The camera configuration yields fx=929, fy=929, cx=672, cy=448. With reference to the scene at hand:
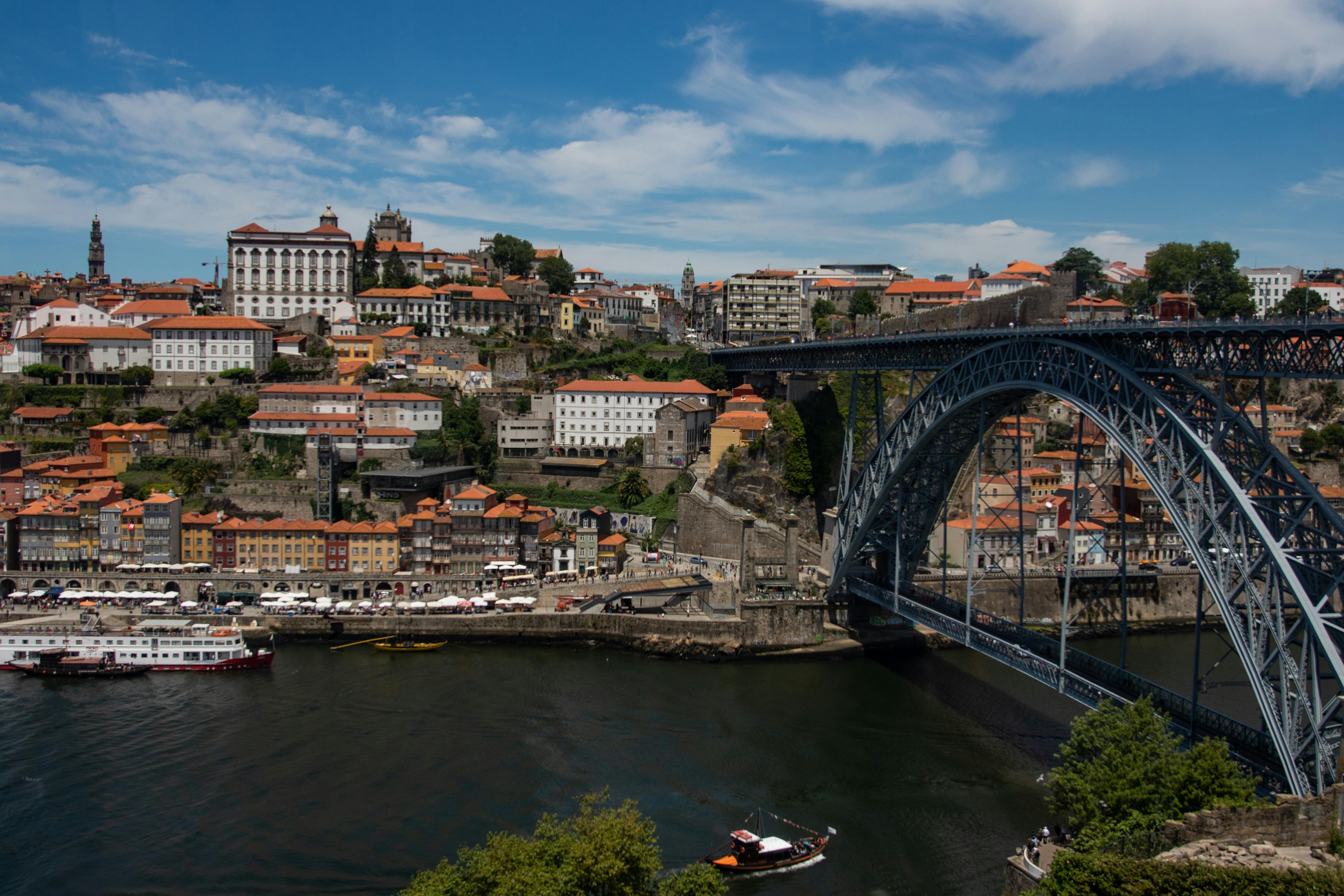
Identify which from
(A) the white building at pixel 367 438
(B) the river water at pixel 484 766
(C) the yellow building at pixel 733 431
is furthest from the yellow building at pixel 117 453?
(C) the yellow building at pixel 733 431

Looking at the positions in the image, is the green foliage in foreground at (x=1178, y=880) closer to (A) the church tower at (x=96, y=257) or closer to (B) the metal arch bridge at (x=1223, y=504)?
(B) the metal arch bridge at (x=1223, y=504)

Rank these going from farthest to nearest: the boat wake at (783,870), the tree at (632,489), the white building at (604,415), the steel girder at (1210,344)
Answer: the white building at (604,415)
the tree at (632,489)
the boat wake at (783,870)
the steel girder at (1210,344)

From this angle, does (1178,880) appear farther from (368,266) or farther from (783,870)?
(368,266)

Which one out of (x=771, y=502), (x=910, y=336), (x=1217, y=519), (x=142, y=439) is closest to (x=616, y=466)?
(x=771, y=502)

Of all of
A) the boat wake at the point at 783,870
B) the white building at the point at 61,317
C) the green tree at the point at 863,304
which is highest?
the green tree at the point at 863,304

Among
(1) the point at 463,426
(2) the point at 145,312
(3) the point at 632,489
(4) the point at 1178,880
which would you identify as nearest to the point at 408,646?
(3) the point at 632,489
